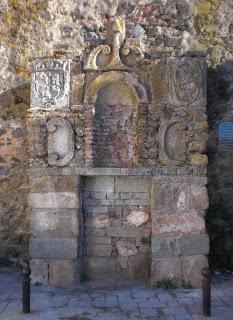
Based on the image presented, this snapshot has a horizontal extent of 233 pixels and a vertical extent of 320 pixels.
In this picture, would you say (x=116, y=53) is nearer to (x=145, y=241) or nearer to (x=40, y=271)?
(x=145, y=241)

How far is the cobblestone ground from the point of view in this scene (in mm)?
4680

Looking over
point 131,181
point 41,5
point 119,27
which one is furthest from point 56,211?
point 41,5

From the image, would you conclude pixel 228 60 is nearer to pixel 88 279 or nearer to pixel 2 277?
pixel 88 279

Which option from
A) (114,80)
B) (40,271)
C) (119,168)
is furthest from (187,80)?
(40,271)

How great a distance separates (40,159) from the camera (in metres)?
6.04

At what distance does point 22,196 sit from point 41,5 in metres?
3.40

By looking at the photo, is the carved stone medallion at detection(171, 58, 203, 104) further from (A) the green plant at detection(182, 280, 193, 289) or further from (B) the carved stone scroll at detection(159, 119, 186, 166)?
(A) the green plant at detection(182, 280, 193, 289)

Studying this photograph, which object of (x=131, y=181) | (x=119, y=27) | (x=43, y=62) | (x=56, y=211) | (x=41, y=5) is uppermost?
(x=41, y=5)

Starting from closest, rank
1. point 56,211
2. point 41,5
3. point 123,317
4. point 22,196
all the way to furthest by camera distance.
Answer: point 123,317 < point 56,211 < point 22,196 < point 41,5

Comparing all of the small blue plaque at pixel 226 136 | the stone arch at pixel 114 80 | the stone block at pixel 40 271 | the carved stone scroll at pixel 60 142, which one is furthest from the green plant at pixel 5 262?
the small blue plaque at pixel 226 136

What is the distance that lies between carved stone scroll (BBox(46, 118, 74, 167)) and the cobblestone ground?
1.77 m

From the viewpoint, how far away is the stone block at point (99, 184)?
616 cm

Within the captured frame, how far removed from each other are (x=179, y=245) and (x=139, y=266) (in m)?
0.68

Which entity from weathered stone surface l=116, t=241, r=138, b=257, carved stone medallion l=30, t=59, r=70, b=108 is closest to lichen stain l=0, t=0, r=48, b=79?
carved stone medallion l=30, t=59, r=70, b=108
